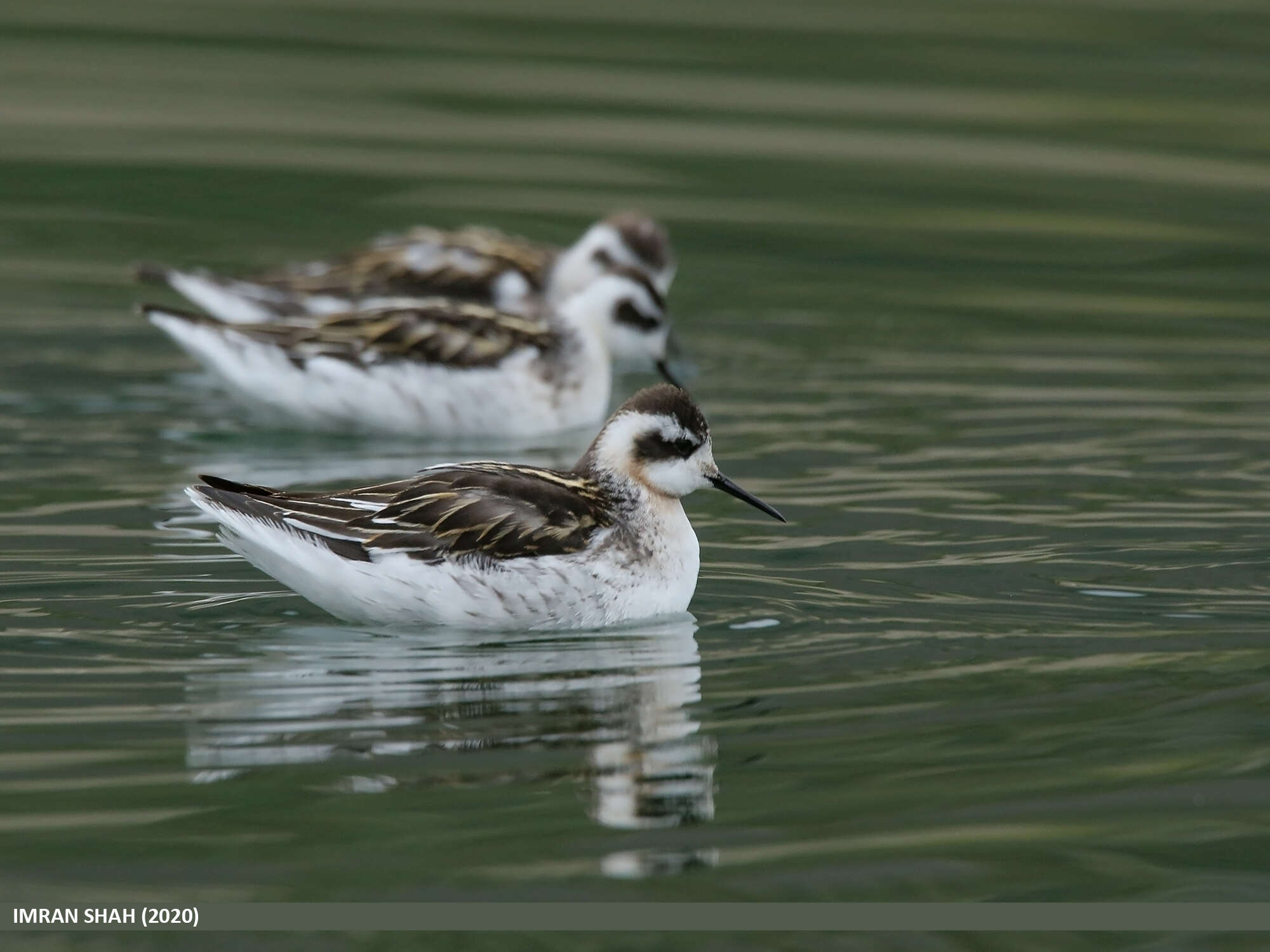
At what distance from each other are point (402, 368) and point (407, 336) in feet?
0.89

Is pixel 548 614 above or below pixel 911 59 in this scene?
below

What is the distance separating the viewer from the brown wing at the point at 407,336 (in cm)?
1354

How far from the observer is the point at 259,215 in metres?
18.7

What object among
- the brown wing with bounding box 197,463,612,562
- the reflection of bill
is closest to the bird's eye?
the brown wing with bounding box 197,463,612,562

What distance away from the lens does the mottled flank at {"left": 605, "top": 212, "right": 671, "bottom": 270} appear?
16.3 m

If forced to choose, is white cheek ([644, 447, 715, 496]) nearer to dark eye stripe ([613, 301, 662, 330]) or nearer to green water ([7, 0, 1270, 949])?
green water ([7, 0, 1270, 949])

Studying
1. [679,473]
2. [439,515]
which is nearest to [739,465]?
[679,473]

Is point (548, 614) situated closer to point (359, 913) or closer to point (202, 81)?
point (359, 913)

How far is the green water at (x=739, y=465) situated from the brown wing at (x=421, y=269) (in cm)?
106

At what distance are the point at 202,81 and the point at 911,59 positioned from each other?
6515 mm

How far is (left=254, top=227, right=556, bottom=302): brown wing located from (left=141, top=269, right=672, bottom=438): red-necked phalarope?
1566mm

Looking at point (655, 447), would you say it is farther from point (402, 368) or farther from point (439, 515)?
point (402, 368)

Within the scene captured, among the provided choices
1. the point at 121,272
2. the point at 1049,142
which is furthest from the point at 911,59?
the point at 121,272

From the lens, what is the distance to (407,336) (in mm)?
13617
